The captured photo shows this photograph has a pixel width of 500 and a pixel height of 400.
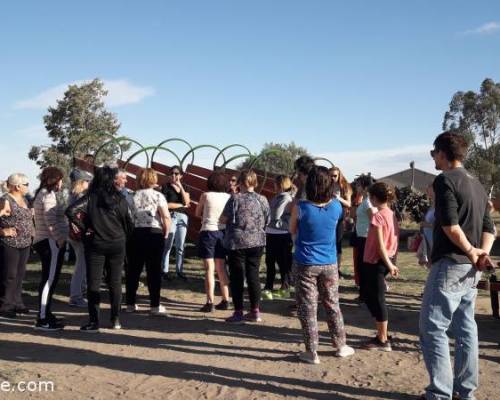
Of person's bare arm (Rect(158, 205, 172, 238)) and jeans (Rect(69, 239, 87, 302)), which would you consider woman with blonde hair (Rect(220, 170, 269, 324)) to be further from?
jeans (Rect(69, 239, 87, 302))

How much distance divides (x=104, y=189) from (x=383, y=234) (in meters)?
2.78

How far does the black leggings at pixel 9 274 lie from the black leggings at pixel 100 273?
136 centimetres

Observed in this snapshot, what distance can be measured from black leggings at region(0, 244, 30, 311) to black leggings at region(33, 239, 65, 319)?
65cm

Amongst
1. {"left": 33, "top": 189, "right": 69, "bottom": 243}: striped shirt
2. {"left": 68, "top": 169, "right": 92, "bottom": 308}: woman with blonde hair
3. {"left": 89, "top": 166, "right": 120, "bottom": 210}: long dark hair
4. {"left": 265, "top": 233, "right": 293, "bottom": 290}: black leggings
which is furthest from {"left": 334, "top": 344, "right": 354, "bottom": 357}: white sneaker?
{"left": 68, "top": 169, "right": 92, "bottom": 308}: woman with blonde hair

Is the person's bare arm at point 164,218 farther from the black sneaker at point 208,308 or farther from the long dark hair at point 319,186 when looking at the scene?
the long dark hair at point 319,186

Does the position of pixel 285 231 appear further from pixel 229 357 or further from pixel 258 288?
pixel 229 357

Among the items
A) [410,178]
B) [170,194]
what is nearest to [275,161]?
[170,194]

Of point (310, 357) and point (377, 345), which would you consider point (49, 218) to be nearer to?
point (310, 357)

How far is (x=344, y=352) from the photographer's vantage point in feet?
15.7

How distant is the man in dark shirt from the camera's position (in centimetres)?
346

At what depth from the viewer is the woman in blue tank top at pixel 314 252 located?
4.59m

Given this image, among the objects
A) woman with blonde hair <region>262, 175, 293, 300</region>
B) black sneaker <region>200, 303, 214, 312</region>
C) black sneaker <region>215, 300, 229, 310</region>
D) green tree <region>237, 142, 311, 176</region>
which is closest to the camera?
black sneaker <region>200, 303, 214, 312</region>

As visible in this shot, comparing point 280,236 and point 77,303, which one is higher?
point 280,236

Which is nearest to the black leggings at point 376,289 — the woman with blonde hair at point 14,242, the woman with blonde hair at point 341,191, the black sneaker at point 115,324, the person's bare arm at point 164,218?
the woman with blonde hair at point 341,191
